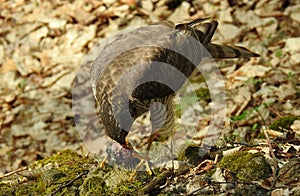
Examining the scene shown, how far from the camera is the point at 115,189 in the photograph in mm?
4172

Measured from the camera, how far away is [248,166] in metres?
4.02

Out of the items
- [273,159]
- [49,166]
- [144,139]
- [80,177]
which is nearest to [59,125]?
[144,139]

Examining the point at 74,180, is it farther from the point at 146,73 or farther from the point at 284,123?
the point at 284,123

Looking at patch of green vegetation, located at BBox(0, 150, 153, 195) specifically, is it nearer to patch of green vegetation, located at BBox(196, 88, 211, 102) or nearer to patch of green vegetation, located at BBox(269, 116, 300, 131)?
patch of green vegetation, located at BBox(269, 116, 300, 131)

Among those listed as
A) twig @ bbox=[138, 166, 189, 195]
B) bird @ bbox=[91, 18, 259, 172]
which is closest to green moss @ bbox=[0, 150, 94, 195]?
bird @ bbox=[91, 18, 259, 172]

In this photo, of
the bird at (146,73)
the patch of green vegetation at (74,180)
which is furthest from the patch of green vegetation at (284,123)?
the patch of green vegetation at (74,180)

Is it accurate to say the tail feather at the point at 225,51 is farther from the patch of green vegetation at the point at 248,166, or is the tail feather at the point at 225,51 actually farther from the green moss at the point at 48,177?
the patch of green vegetation at the point at 248,166

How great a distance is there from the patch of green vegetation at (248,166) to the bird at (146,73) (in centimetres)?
80

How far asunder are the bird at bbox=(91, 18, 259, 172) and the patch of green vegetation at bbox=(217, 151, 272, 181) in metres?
0.80

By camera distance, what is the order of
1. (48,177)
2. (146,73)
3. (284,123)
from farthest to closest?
(284,123), (146,73), (48,177)

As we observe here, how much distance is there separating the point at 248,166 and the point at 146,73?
1.38 meters

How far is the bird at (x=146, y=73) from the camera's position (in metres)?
4.76

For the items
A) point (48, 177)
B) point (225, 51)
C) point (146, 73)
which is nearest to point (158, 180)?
point (48, 177)

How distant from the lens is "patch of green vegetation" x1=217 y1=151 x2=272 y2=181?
13.0 feet
